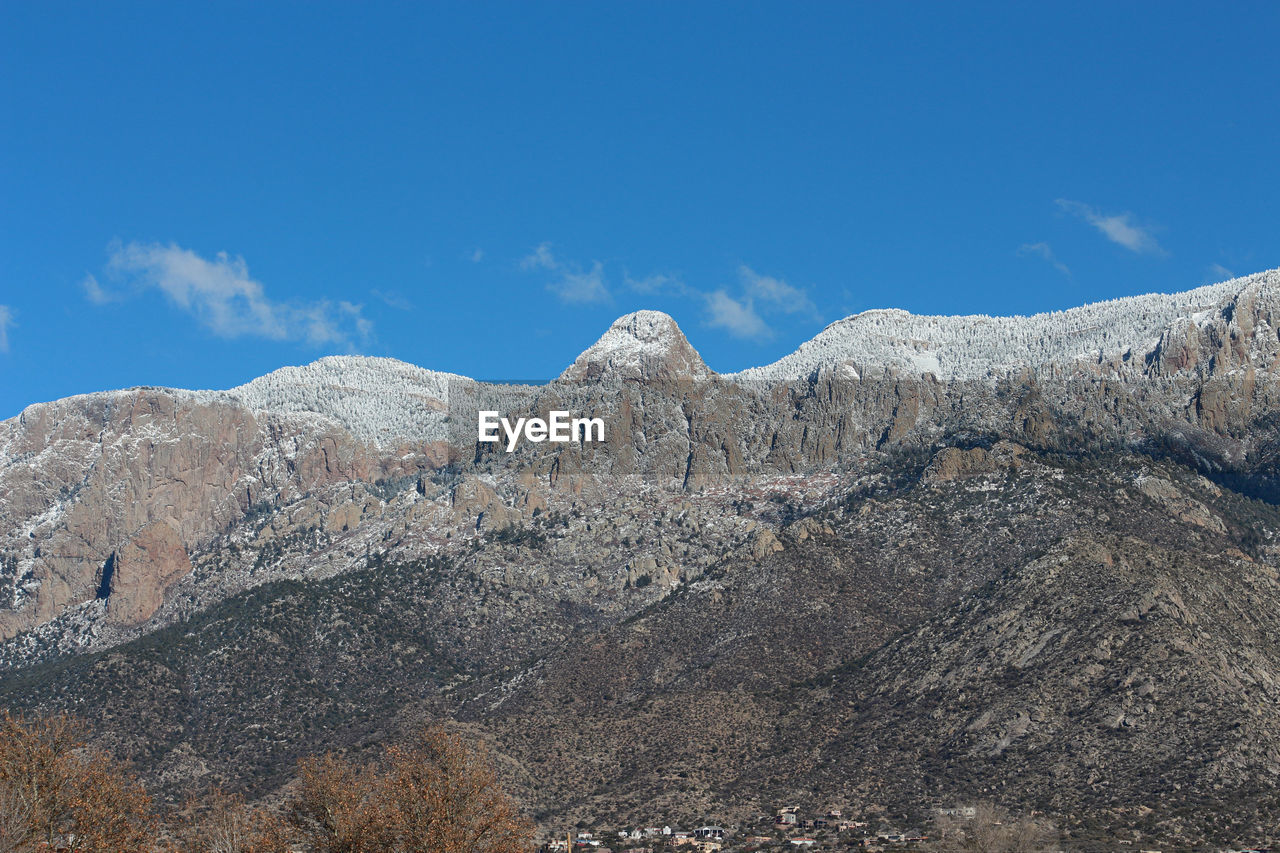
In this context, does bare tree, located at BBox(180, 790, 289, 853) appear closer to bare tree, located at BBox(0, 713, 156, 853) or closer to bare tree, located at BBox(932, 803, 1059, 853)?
bare tree, located at BBox(0, 713, 156, 853)

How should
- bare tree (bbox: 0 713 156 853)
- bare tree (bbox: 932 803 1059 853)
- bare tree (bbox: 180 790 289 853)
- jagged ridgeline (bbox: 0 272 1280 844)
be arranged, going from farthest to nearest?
jagged ridgeline (bbox: 0 272 1280 844), bare tree (bbox: 932 803 1059 853), bare tree (bbox: 180 790 289 853), bare tree (bbox: 0 713 156 853)

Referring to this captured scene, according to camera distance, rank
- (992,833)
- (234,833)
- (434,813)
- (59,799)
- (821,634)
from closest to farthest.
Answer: (434,813) < (59,799) < (234,833) < (992,833) < (821,634)

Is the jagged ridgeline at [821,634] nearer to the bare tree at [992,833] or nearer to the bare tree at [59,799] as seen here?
the bare tree at [992,833]

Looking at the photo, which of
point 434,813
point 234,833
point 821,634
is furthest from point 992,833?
point 821,634

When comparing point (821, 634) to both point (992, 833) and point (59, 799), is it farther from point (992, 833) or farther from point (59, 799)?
point (59, 799)

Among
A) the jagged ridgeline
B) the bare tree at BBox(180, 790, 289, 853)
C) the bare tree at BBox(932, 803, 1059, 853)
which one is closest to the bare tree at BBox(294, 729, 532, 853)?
the bare tree at BBox(180, 790, 289, 853)

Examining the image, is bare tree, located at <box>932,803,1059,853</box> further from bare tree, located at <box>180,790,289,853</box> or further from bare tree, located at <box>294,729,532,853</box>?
bare tree, located at <box>180,790,289,853</box>

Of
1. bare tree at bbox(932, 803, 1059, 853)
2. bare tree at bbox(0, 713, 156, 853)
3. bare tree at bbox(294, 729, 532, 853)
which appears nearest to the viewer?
bare tree at bbox(294, 729, 532, 853)

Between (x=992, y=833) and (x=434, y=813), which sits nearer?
(x=434, y=813)

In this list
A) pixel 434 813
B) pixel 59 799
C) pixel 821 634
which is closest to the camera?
pixel 434 813

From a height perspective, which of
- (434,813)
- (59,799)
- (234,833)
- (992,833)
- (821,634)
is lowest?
(992,833)

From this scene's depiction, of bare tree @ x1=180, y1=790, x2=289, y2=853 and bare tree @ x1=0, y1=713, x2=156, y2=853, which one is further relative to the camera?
bare tree @ x1=180, y1=790, x2=289, y2=853

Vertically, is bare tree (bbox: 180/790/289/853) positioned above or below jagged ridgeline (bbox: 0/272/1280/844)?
below

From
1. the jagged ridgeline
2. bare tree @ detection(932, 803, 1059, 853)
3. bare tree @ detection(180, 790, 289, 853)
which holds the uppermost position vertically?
the jagged ridgeline
